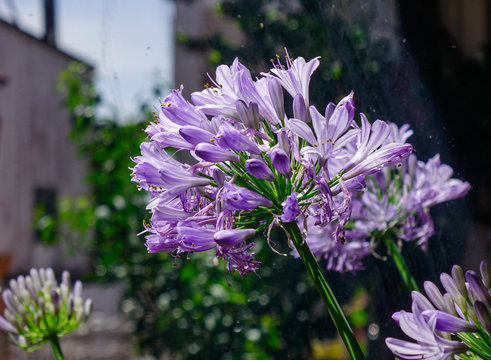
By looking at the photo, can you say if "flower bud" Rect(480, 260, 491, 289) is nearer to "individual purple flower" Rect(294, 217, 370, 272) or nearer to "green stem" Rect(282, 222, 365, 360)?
"green stem" Rect(282, 222, 365, 360)

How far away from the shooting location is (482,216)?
0.95 meters

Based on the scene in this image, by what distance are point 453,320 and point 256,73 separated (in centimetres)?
49

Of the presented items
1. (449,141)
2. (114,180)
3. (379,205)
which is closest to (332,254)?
(379,205)

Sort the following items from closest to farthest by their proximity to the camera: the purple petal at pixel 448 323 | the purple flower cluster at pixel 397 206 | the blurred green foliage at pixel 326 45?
the purple petal at pixel 448 323 < the purple flower cluster at pixel 397 206 < the blurred green foliage at pixel 326 45

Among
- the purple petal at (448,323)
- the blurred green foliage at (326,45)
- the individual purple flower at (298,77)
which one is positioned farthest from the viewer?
the blurred green foliage at (326,45)

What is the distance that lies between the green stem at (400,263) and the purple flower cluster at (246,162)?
0.25 meters

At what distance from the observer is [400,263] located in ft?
2.27

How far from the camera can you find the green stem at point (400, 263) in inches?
26.8

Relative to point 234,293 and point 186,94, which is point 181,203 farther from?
point 234,293

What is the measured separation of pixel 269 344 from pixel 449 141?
0.80 metres

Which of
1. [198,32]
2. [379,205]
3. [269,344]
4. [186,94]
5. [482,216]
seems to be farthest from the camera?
[269,344]

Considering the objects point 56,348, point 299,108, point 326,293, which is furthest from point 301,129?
point 56,348

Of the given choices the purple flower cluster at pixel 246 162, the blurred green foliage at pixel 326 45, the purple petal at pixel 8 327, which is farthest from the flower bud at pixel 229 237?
the purple petal at pixel 8 327

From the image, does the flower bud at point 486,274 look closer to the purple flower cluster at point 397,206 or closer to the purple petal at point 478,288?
the purple petal at point 478,288
